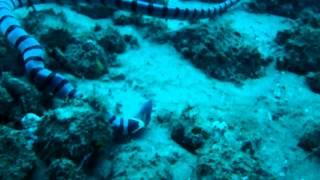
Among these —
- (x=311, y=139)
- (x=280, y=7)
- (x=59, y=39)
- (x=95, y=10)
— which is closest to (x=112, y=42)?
(x=59, y=39)

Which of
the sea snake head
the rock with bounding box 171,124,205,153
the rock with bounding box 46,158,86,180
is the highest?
the rock with bounding box 46,158,86,180

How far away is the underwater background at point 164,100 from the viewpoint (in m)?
3.02

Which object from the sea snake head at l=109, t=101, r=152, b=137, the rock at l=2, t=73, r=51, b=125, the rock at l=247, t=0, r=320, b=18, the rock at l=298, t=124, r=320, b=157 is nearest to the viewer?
the rock at l=2, t=73, r=51, b=125

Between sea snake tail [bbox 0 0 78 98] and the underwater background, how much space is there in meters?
0.12

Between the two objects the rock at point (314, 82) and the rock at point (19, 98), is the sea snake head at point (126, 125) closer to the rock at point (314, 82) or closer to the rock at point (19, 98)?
the rock at point (19, 98)

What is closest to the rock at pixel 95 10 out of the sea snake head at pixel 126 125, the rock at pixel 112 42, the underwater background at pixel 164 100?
the underwater background at pixel 164 100

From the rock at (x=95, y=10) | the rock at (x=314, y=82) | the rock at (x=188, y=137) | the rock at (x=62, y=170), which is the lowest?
the rock at (x=314, y=82)

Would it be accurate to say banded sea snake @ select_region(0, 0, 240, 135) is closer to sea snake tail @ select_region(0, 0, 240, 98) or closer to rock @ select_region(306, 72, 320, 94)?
sea snake tail @ select_region(0, 0, 240, 98)

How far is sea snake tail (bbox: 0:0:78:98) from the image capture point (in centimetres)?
405

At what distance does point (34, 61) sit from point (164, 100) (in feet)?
5.60

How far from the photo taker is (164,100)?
462 centimetres

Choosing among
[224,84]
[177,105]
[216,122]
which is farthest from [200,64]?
[216,122]

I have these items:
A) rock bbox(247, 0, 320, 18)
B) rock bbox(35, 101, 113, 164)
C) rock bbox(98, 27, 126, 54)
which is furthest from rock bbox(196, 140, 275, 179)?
rock bbox(247, 0, 320, 18)

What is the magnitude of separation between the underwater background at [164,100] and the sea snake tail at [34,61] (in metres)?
0.12
